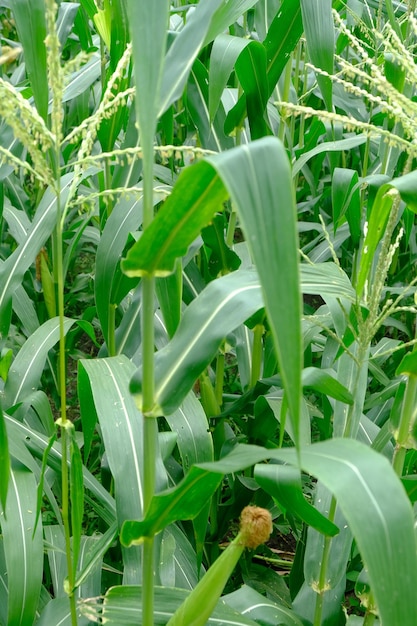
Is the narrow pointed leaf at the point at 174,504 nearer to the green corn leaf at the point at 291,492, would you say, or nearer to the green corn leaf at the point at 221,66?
the green corn leaf at the point at 291,492

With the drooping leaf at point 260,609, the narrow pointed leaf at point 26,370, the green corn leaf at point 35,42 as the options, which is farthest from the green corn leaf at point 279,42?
the drooping leaf at point 260,609

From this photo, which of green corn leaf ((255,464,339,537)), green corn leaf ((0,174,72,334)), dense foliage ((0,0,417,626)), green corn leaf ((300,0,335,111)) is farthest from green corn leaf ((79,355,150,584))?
green corn leaf ((300,0,335,111))

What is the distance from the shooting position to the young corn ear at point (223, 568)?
85cm

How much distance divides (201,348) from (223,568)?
0.28 meters

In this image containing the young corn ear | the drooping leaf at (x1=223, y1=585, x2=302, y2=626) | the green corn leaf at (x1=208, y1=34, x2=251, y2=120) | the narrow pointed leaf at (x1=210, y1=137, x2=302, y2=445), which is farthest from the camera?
the green corn leaf at (x1=208, y1=34, x2=251, y2=120)

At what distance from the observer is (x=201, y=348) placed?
91 centimetres

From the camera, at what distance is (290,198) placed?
602 mm

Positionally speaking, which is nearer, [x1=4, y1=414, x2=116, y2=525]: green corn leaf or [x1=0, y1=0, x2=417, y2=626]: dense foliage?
[x1=0, y1=0, x2=417, y2=626]: dense foliage

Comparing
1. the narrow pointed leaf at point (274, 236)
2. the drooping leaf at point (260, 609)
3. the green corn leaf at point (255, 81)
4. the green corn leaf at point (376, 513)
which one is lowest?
the drooping leaf at point (260, 609)

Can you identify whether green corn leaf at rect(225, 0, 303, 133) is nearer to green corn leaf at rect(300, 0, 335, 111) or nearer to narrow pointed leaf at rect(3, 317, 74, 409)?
green corn leaf at rect(300, 0, 335, 111)

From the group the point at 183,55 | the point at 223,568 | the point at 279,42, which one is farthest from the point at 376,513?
the point at 279,42

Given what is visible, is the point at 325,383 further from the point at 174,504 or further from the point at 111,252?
the point at 111,252

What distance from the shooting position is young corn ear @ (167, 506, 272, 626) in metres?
0.85

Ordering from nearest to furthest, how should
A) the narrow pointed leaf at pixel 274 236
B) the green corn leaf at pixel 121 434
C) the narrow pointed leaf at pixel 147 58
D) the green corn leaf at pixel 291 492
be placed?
the narrow pointed leaf at pixel 274 236 → the narrow pointed leaf at pixel 147 58 → the green corn leaf at pixel 291 492 → the green corn leaf at pixel 121 434
